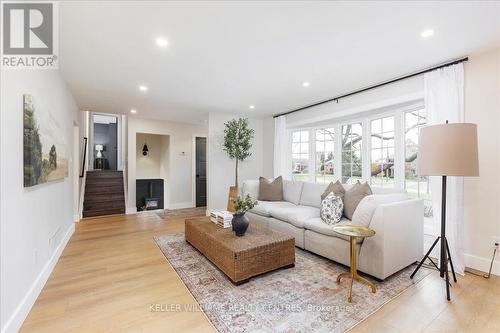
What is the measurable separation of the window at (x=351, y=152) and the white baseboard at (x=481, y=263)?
172 cm

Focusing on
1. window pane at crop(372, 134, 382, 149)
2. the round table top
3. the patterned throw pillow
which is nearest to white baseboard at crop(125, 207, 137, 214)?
the patterned throw pillow

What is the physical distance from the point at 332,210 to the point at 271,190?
5.57 ft

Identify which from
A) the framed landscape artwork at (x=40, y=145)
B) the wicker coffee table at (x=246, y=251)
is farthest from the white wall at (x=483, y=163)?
the framed landscape artwork at (x=40, y=145)

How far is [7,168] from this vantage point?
1.57 m

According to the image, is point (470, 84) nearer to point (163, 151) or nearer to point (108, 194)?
point (163, 151)

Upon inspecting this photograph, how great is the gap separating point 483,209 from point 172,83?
425 centimetres

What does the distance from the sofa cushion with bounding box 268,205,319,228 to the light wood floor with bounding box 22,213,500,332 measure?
4.48ft

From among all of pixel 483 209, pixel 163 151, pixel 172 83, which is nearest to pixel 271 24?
pixel 172 83

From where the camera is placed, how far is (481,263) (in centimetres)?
255

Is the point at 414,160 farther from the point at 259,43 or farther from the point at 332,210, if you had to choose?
the point at 259,43

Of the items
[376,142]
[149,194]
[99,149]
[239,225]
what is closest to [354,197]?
[376,142]

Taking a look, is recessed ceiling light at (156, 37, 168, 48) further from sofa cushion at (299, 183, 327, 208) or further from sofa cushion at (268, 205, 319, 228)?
sofa cushion at (299, 183, 327, 208)

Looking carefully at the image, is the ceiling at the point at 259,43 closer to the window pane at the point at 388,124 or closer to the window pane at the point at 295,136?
the window pane at the point at 388,124

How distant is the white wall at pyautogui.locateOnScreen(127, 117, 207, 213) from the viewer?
5902mm
